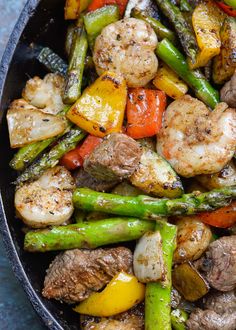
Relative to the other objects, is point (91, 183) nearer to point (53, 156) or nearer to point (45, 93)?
point (53, 156)

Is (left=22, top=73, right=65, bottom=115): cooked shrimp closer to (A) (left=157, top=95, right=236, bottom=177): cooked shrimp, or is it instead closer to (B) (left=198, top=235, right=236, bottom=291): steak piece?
(A) (left=157, top=95, right=236, bottom=177): cooked shrimp

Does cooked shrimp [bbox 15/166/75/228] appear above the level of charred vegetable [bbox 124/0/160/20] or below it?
below

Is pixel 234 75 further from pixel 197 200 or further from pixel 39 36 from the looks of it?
pixel 39 36

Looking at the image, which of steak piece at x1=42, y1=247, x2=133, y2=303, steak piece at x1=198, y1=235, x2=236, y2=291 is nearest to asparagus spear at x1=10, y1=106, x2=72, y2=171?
steak piece at x1=42, y1=247, x2=133, y2=303

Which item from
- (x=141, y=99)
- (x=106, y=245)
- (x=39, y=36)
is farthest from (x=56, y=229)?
(x=39, y=36)

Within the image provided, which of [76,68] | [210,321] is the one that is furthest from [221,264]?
[76,68]

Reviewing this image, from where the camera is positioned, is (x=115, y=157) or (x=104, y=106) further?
(x=104, y=106)
